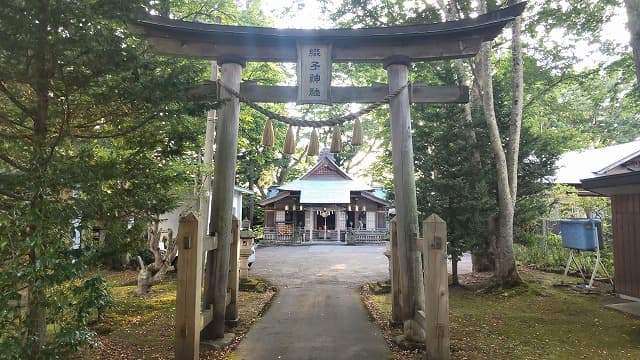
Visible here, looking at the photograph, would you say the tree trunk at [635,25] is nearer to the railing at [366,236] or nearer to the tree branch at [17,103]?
the tree branch at [17,103]

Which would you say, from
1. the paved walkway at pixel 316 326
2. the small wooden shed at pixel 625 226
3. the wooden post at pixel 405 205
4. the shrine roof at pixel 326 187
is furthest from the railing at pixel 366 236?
the wooden post at pixel 405 205

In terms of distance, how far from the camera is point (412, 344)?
5062 mm

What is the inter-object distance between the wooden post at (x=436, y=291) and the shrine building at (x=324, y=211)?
21426 millimetres

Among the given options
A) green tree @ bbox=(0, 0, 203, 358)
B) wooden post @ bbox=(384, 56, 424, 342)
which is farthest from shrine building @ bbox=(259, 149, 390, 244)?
green tree @ bbox=(0, 0, 203, 358)

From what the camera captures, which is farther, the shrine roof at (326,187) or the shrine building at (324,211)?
the shrine building at (324,211)

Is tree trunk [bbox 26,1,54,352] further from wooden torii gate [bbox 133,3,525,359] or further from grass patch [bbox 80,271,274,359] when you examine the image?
wooden torii gate [bbox 133,3,525,359]

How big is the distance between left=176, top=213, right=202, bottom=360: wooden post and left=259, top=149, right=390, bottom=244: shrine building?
21764 mm

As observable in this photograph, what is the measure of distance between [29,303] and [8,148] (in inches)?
55.9

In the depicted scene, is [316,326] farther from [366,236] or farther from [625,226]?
[366,236]

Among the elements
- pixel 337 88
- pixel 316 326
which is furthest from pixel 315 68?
pixel 316 326

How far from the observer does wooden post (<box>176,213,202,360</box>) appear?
4.12 meters

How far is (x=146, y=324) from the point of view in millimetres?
6094

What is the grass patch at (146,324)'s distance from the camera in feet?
15.5

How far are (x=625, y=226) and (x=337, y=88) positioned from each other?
7535mm
